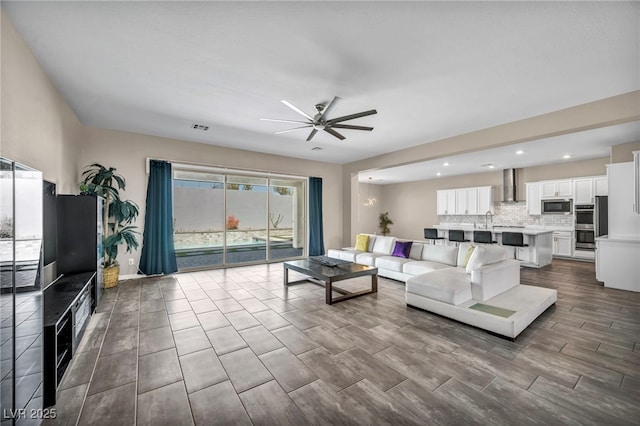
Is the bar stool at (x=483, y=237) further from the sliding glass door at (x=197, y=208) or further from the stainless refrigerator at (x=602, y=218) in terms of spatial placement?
the sliding glass door at (x=197, y=208)

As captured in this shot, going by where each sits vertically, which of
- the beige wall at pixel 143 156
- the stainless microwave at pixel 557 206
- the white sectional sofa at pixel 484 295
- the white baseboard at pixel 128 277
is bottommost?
the white baseboard at pixel 128 277

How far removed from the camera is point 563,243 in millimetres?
7320

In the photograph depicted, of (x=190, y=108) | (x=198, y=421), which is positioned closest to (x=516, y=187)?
(x=190, y=108)

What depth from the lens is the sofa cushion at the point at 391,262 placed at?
16.2 ft

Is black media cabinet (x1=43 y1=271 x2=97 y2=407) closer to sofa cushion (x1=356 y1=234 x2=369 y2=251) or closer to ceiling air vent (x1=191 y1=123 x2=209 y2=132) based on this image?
ceiling air vent (x1=191 y1=123 x2=209 y2=132)

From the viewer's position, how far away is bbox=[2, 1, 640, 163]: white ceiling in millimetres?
2033

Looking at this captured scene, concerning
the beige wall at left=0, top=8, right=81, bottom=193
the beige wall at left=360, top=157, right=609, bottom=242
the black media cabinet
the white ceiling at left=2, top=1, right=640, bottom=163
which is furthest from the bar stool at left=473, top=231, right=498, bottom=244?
the beige wall at left=0, top=8, right=81, bottom=193

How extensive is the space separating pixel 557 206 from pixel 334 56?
8.24 metres

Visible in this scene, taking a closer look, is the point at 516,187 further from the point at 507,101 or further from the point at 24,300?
the point at 24,300

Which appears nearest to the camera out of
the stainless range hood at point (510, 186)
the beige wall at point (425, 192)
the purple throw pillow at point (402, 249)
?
the purple throw pillow at point (402, 249)

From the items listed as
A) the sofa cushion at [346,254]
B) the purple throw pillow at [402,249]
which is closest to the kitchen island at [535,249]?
the purple throw pillow at [402,249]

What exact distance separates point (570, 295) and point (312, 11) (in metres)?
5.34

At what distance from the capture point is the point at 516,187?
8.30 m

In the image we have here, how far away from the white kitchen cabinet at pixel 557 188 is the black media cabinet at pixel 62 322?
10.3 meters
